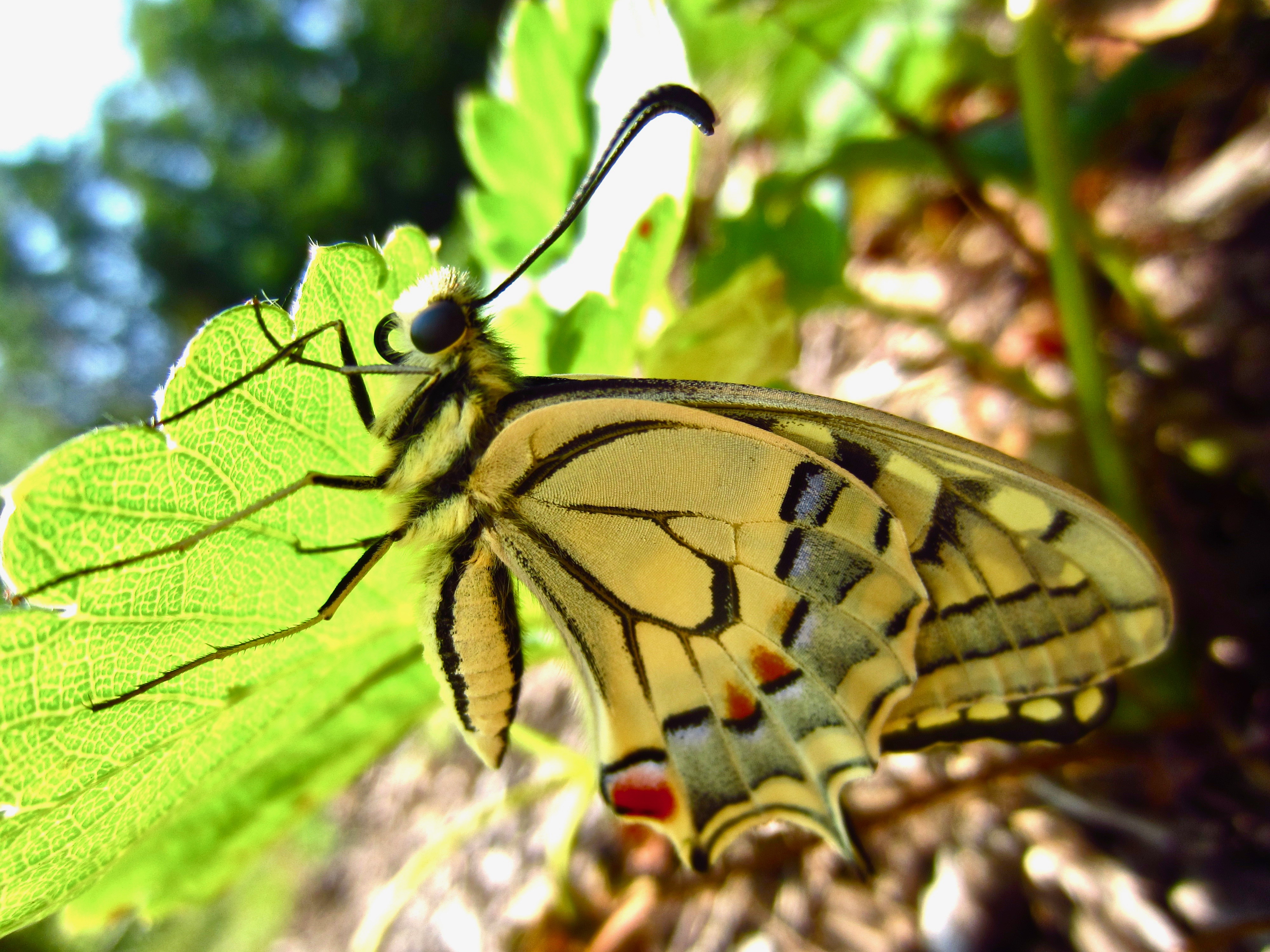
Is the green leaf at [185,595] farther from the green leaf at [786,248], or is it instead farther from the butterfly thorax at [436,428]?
the green leaf at [786,248]

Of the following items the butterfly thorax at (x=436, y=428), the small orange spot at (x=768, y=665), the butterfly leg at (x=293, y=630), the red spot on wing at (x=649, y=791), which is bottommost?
the red spot on wing at (x=649, y=791)

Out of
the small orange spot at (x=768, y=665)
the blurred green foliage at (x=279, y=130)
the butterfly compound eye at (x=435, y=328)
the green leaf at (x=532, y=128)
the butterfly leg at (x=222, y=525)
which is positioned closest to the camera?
the butterfly leg at (x=222, y=525)

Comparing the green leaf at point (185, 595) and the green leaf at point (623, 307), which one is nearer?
the green leaf at point (185, 595)

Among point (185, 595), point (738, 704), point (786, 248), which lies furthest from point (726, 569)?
point (786, 248)

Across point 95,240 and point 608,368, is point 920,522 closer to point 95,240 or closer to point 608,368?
point 608,368

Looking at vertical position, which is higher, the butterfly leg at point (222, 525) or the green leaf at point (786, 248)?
the green leaf at point (786, 248)

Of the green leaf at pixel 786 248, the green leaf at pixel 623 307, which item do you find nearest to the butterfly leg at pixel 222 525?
the green leaf at pixel 623 307

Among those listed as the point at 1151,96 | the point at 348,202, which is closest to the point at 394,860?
the point at 1151,96

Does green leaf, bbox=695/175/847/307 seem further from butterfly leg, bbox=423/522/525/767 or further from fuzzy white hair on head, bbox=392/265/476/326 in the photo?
butterfly leg, bbox=423/522/525/767
